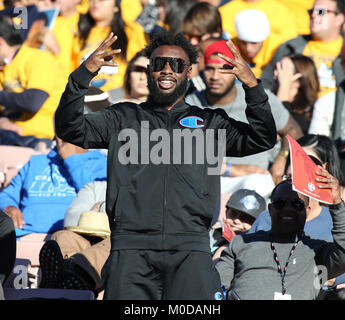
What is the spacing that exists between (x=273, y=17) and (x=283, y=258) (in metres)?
4.73

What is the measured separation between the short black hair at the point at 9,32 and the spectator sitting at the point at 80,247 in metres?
2.63

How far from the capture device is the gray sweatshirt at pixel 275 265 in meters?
4.92

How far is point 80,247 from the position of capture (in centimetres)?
610

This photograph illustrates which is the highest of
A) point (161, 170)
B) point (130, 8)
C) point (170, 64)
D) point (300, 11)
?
point (130, 8)

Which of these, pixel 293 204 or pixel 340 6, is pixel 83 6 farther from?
pixel 293 204

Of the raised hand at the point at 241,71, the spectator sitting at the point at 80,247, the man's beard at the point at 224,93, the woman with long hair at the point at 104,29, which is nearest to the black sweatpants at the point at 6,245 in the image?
the spectator sitting at the point at 80,247

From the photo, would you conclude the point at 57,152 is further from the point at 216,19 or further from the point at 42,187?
the point at 216,19

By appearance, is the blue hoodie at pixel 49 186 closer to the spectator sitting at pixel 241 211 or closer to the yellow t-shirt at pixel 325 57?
the spectator sitting at pixel 241 211

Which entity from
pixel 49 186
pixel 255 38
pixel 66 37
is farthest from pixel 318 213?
pixel 66 37

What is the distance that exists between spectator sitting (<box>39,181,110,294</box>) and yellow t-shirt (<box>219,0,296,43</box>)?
11.3ft

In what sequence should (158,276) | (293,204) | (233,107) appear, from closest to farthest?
1. (158,276)
2. (293,204)
3. (233,107)

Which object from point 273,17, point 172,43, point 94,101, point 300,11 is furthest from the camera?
point 300,11
